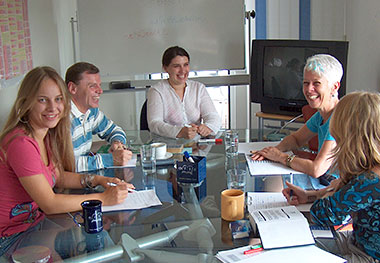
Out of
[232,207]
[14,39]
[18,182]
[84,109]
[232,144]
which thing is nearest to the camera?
[232,207]

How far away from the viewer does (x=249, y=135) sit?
2648mm

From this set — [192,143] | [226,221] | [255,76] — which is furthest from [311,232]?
[255,76]

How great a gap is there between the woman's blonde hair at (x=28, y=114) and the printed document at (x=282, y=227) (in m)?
0.91

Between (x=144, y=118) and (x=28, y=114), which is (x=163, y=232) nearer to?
(x=28, y=114)

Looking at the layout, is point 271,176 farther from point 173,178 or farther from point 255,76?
point 255,76

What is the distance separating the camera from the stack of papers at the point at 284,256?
1198 millimetres

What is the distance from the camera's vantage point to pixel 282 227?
1335 millimetres

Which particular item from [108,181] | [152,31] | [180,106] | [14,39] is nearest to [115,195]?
[108,181]

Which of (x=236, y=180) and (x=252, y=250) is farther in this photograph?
(x=236, y=180)

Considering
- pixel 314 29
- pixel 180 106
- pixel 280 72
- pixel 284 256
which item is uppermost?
pixel 314 29

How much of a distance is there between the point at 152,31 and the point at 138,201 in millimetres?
2590

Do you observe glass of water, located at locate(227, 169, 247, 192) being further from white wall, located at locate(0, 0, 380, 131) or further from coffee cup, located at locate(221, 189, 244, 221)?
white wall, located at locate(0, 0, 380, 131)

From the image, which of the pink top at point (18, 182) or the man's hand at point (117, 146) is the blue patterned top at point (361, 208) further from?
the man's hand at point (117, 146)

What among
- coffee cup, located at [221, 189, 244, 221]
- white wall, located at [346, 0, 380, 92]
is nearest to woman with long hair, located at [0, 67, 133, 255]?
coffee cup, located at [221, 189, 244, 221]
